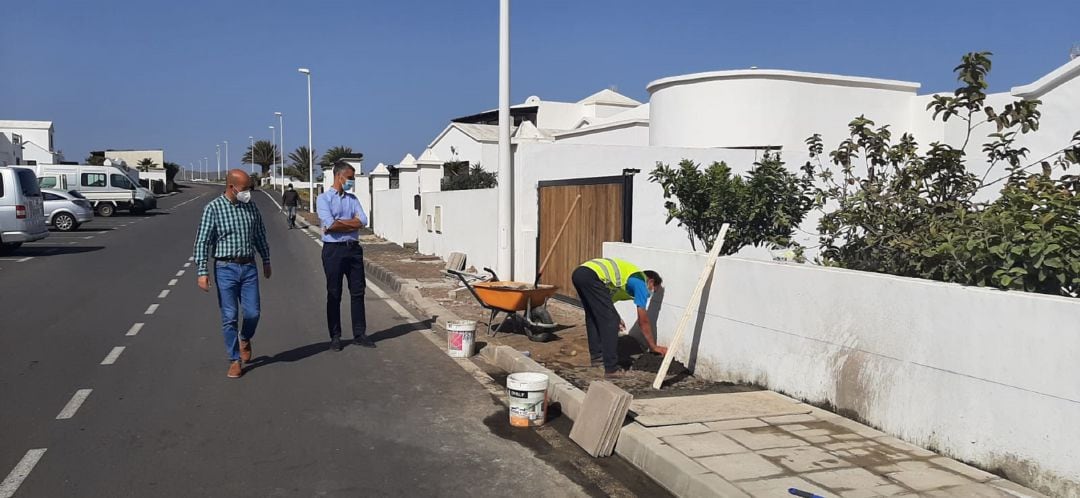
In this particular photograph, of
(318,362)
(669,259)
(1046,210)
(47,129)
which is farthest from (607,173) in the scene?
(47,129)

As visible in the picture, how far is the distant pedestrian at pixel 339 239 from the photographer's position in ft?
27.7

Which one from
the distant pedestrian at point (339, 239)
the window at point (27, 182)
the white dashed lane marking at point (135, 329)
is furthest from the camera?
the window at point (27, 182)

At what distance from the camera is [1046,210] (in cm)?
479

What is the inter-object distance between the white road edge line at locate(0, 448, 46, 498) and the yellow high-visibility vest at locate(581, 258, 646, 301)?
14.7 feet

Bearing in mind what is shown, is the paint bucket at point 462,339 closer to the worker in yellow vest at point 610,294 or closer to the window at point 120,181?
the worker in yellow vest at point 610,294

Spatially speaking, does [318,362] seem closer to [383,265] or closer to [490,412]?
[490,412]

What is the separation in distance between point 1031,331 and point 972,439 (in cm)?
78

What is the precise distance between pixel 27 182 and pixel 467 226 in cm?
1117

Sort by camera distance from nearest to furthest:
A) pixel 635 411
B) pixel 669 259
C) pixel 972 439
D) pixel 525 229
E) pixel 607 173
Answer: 1. pixel 972 439
2. pixel 635 411
3. pixel 669 259
4. pixel 607 173
5. pixel 525 229

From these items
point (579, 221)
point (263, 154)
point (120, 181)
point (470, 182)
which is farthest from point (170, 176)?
point (579, 221)

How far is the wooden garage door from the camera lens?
34.2ft

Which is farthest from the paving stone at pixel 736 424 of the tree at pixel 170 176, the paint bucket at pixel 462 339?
the tree at pixel 170 176

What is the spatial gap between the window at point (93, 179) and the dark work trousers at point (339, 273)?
36777mm

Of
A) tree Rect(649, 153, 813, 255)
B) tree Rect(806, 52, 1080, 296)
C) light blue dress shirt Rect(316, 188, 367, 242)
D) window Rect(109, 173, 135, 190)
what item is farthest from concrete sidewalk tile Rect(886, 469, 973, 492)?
window Rect(109, 173, 135, 190)
